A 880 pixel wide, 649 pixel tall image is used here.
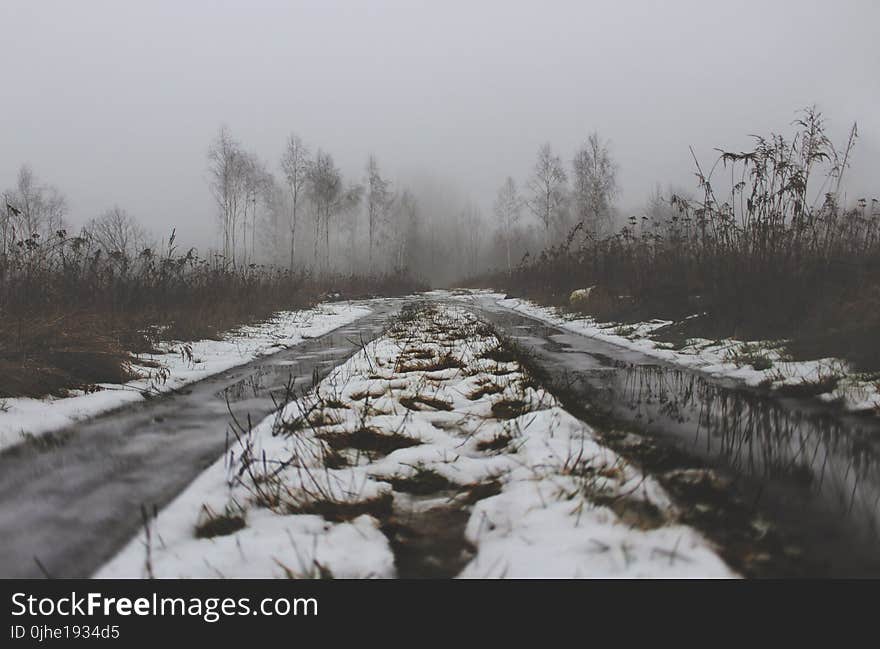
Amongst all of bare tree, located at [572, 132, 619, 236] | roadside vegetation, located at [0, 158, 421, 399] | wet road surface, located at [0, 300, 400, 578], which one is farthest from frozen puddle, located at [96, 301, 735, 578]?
bare tree, located at [572, 132, 619, 236]

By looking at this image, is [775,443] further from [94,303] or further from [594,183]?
[594,183]

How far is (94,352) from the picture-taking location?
130 inches

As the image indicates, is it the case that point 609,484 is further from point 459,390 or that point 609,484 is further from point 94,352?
point 94,352

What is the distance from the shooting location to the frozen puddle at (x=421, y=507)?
109 centimetres

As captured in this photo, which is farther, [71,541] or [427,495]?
[427,495]

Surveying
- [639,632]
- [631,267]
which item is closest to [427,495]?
[639,632]

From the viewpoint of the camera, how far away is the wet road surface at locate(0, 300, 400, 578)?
1.21 meters

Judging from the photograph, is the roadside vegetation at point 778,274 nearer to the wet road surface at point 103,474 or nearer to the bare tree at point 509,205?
the wet road surface at point 103,474

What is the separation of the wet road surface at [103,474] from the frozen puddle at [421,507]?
0.11 m

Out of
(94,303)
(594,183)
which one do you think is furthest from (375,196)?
(94,303)

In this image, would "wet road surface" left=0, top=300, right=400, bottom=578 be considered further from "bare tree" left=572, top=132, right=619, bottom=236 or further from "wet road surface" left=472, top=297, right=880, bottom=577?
"bare tree" left=572, top=132, right=619, bottom=236

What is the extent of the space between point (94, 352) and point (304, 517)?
295 centimetres

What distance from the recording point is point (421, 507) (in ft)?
4.56

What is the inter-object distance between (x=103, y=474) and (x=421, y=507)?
128 cm
